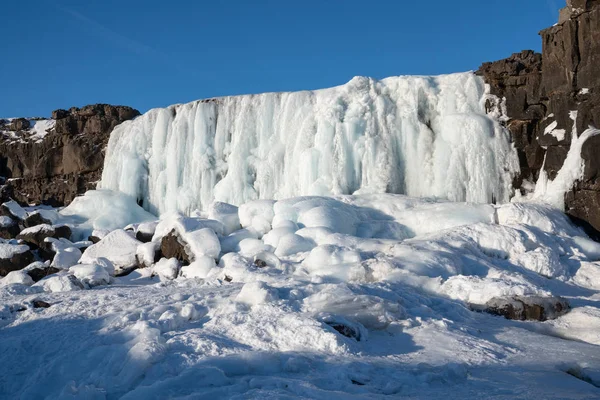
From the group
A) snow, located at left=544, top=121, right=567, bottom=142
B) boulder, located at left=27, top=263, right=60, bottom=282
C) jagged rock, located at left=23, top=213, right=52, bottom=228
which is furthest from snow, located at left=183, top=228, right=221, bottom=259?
snow, located at left=544, top=121, right=567, bottom=142

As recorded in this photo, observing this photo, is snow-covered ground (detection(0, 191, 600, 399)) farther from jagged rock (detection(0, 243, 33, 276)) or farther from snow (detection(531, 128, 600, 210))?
jagged rock (detection(0, 243, 33, 276))

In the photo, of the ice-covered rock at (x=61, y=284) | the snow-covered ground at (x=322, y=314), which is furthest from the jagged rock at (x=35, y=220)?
the ice-covered rock at (x=61, y=284)

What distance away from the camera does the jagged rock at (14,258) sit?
16.8 m

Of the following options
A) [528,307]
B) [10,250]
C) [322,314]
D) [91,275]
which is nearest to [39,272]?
[10,250]

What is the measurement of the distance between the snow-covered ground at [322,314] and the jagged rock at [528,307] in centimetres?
22

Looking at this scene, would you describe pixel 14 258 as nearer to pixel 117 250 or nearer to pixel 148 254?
pixel 117 250

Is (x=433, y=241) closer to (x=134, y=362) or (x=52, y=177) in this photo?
(x=134, y=362)

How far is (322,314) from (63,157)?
20752mm

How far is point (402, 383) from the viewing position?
20.1 feet

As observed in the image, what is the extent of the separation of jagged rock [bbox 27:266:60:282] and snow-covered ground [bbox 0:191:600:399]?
0.68 metres

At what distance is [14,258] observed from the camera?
16.8m

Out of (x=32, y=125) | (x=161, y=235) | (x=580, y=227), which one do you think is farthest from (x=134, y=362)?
(x=32, y=125)

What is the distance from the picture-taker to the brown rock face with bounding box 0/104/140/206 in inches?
982

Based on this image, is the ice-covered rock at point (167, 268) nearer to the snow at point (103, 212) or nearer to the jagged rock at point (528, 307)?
the snow at point (103, 212)
